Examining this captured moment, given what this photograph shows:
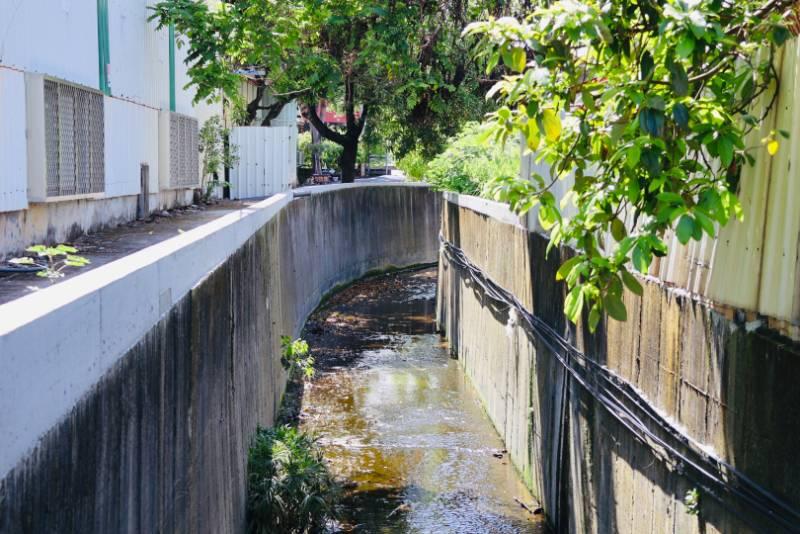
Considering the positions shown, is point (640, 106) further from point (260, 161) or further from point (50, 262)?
point (260, 161)

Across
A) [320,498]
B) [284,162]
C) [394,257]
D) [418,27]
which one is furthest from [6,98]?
[394,257]

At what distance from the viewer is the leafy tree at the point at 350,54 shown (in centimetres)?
1457

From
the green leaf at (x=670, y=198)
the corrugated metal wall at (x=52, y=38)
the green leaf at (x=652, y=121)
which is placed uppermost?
the corrugated metal wall at (x=52, y=38)

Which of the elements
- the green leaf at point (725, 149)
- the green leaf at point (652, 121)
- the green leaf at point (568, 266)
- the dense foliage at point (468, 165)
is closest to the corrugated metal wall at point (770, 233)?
the green leaf at point (725, 149)

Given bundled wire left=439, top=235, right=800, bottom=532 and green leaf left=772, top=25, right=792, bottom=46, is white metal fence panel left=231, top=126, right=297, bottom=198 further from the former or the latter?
green leaf left=772, top=25, right=792, bottom=46

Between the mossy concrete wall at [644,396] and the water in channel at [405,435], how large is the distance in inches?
14.9

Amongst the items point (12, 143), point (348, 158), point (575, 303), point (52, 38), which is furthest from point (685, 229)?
point (348, 158)

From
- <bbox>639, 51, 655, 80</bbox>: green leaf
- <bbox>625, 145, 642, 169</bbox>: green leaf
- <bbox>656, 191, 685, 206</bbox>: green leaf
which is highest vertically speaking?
<bbox>639, 51, 655, 80</bbox>: green leaf

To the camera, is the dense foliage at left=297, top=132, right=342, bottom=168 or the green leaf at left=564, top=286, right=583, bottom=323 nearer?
the green leaf at left=564, top=286, right=583, bottom=323

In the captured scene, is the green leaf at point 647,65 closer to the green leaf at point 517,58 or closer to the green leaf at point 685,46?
the green leaf at point 685,46

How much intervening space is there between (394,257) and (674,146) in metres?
24.2

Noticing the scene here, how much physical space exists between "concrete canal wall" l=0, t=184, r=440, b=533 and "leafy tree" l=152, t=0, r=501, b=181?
497 centimetres

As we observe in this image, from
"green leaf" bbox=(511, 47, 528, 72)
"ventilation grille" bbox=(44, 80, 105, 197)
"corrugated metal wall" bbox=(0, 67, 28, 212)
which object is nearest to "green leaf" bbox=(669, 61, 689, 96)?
"green leaf" bbox=(511, 47, 528, 72)

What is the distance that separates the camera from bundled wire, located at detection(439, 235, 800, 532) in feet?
14.5
